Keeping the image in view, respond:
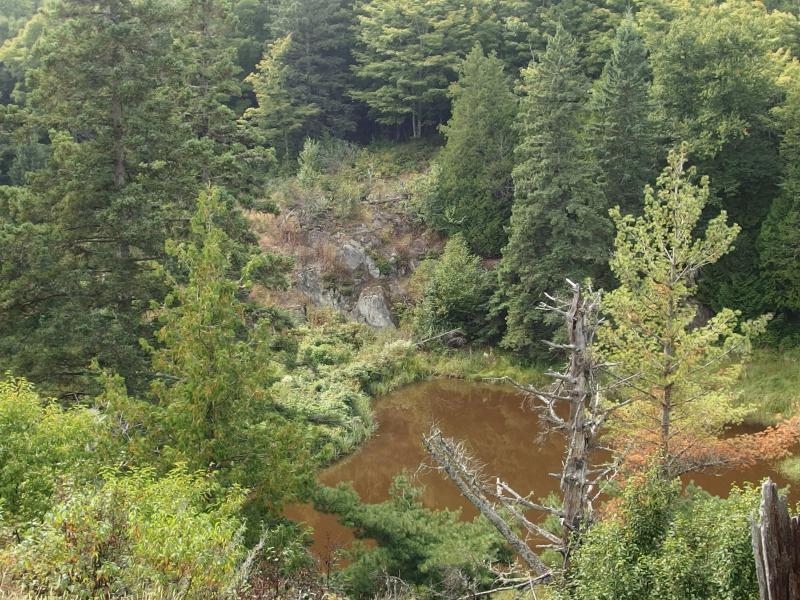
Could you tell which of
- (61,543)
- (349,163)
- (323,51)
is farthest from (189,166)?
(323,51)

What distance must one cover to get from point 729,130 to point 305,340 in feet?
54.4

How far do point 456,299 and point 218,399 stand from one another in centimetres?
1782

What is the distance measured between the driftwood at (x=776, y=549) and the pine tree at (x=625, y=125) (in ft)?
67.7

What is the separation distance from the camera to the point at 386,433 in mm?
21562

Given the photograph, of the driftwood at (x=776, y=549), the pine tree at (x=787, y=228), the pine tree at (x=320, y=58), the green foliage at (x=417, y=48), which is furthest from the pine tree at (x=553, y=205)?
the driftwood at (x=776, y=549)

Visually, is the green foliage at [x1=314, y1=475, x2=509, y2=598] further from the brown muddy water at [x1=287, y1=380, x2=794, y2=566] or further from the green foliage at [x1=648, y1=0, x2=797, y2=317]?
the green foliage at [x1=648, y1=0, x2=797, y2=317]

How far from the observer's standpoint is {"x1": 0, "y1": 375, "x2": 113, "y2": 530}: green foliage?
798cm

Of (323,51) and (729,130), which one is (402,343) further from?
(323,51)

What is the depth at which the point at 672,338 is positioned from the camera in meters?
12.1

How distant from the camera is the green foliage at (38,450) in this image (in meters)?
7.98

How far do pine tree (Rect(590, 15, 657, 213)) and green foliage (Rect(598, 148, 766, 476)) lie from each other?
12294 mm

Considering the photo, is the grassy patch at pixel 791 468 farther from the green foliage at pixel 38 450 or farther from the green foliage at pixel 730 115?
the green foliage at pixel 38 450

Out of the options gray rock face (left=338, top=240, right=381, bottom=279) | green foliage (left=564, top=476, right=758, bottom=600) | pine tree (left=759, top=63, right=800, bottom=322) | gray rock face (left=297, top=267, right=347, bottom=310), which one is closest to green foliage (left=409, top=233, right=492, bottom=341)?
gray rock face (left=338, top=240, right=381, bottom=279)

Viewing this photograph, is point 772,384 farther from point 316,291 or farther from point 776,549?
point 776,549
